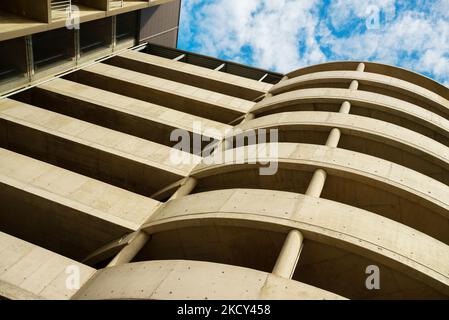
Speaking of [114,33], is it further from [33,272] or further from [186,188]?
[33,272]

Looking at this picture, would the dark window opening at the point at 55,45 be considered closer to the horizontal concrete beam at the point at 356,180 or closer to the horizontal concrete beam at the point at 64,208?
the horizontal concrete beam at the point at 64,208

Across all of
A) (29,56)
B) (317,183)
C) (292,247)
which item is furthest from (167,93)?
(292,247)

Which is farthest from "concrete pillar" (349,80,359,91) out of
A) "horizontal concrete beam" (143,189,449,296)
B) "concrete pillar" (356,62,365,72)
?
"horizontal concrete beam" (143,189,449,296)

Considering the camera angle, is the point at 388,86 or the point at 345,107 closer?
the point at 345,107

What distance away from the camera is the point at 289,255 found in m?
10.9

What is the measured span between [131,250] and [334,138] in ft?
31.9

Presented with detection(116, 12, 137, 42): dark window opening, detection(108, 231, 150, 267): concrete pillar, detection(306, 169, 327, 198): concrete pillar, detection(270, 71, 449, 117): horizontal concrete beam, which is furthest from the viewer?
detection(116, 12, 137, 42): dark window opening

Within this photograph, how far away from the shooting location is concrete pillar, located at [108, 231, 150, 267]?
1278cm

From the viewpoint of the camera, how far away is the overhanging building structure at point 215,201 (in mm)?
10898

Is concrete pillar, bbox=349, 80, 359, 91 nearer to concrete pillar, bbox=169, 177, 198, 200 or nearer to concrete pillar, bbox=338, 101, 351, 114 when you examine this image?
concrete pillar, bbox=338, 101, 351, 114

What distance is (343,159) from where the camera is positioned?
15094mm

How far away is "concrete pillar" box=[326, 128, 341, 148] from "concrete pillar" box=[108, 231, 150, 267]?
27.8 feet
